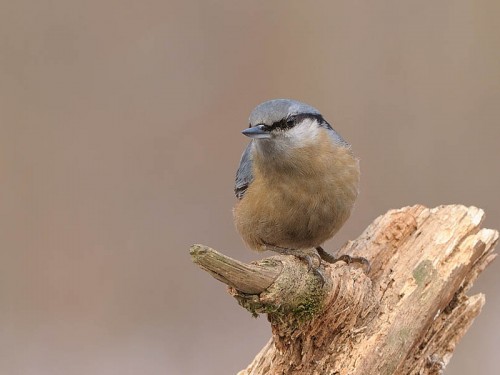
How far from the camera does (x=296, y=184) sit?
420cm

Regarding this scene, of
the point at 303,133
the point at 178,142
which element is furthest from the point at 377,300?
the point at 178,142

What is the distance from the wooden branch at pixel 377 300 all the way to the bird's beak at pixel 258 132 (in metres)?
0.74

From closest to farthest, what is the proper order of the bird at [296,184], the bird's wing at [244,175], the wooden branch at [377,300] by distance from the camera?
the wooden branch at [377,300] → the bird at [296,184] → the bird's wing at [244,175]

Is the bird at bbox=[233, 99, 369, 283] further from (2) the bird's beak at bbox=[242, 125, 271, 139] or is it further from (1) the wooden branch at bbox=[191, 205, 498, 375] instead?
(1) the wooden branch at bbox=[191, 205, 498, 375]

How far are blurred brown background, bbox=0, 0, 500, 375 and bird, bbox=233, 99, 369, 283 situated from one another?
2134 millimetres

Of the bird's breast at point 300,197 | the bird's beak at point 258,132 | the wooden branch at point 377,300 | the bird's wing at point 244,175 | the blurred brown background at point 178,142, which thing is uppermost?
the blurred brown background at point 178,142

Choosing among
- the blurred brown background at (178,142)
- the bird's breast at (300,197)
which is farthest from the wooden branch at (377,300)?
the blurred brown background at (178,142)

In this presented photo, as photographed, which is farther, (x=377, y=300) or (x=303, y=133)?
(x=303, y=133)

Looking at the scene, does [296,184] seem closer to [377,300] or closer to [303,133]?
[303,133]

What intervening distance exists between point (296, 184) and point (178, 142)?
3113 mm

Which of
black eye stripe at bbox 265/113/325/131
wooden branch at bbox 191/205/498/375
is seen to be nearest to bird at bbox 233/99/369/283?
black eye stripe at bbox 265/113/325/131

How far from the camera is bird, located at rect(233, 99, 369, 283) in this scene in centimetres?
418

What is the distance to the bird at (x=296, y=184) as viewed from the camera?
4.18 m

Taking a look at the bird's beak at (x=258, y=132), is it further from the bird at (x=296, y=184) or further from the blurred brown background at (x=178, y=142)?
the blurred brown background at (x=178, y=142)
